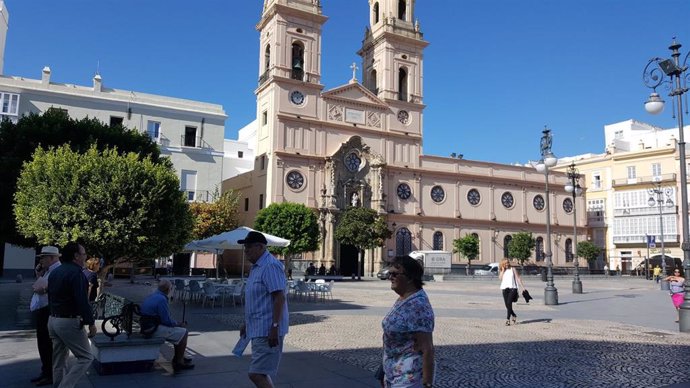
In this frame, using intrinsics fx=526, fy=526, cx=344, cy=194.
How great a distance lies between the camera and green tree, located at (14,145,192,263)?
11719mm

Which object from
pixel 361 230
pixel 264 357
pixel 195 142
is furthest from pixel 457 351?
pixel 195 142

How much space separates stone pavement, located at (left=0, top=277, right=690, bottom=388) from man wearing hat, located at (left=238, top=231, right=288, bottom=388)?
82.6 inches

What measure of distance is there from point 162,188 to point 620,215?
56845mm

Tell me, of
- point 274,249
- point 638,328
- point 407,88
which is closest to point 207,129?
point 274,249

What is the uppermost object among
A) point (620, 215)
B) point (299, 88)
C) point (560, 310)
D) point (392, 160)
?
point (299, 88)

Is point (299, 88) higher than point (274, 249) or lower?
higher

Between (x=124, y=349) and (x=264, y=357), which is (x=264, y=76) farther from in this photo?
(x=264, y=357)

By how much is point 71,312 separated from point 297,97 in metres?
39.3

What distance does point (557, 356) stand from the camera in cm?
896

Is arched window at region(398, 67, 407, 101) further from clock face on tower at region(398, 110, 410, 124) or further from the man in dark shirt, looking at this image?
A: the man in dark shirt

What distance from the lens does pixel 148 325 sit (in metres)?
7.34

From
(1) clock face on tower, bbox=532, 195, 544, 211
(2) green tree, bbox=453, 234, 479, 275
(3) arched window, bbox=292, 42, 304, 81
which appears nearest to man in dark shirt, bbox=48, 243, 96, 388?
(3) arched window, bbox=292, 42, 304, 81

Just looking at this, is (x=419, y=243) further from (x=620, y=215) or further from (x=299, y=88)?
(x=620, y=215)

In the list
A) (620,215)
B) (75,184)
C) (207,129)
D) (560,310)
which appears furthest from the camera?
(620,215)
